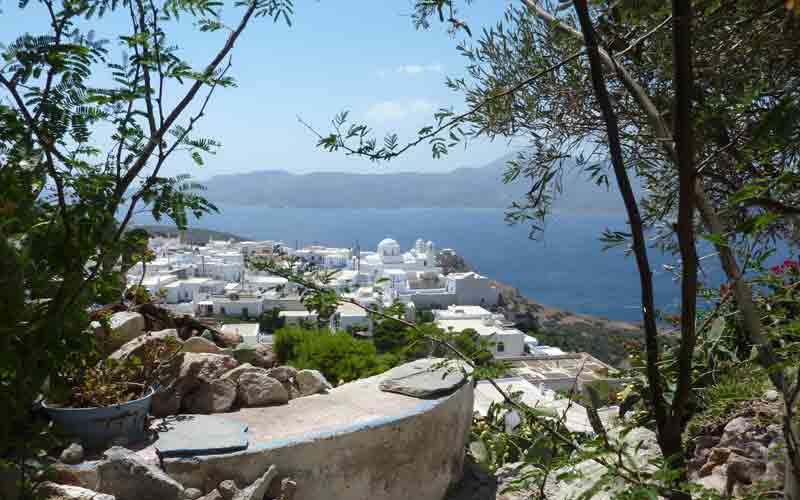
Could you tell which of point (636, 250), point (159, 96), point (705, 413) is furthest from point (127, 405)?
point (705, 413)

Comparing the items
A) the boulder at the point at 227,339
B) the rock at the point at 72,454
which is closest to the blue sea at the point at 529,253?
the boulder at the point at 227,339

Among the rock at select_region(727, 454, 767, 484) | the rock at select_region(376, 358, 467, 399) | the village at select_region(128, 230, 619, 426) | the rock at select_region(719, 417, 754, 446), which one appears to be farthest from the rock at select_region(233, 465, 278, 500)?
the rock at select_region(719, 417, 754, 446)

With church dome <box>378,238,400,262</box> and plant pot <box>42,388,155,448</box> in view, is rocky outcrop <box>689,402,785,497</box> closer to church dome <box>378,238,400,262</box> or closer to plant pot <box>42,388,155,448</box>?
plant pot <box>42,388,155,448</box>

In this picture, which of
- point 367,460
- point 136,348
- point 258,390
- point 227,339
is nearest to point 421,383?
point 367,460

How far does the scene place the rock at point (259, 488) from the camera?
329 cm

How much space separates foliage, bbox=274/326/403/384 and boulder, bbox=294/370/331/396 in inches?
30.7

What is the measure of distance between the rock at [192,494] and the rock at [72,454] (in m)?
0.58

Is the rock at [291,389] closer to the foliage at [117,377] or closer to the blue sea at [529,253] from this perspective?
the foliage at [117,377]

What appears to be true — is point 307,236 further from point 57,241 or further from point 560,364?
point 57,241

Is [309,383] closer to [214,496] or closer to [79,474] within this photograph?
[214,496]

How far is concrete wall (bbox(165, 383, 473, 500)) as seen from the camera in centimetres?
344

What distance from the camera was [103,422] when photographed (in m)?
3.39

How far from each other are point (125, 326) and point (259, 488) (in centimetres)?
198

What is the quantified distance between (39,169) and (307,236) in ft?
398
